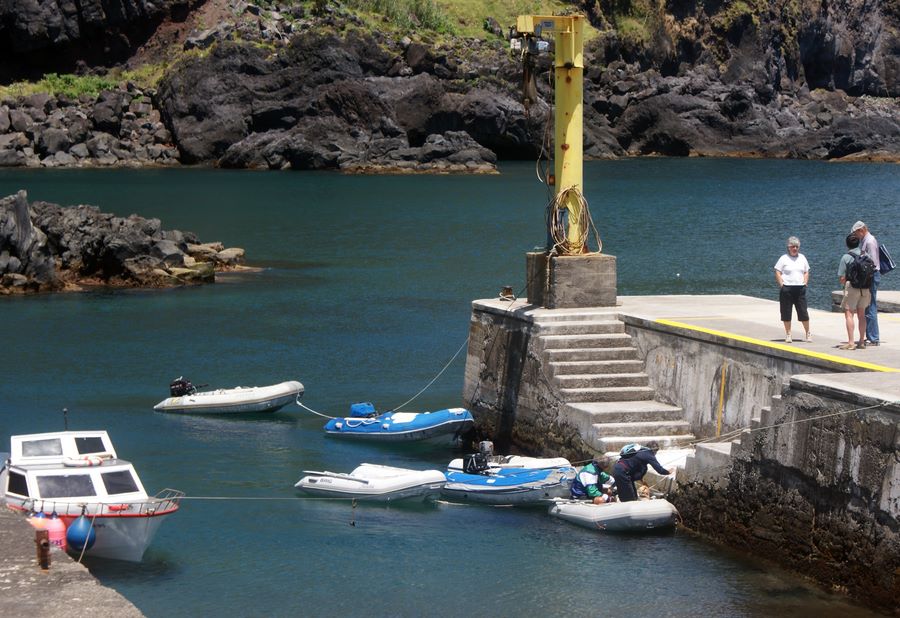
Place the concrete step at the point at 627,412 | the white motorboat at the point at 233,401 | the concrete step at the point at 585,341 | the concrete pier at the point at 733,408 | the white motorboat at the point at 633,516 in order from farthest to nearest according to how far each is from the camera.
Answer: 1. the white motorboat at the point at 233,401
2. the concrete step at the point at 585,341
3. the concrete step at the point at 627,412
4. the white motorboat at the point at 633,516
5. the concrete pier at the point at 733,408

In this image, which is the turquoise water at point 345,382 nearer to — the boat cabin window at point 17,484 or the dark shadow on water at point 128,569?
the dark shadow on water at point 128,569

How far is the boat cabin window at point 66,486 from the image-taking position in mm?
21078

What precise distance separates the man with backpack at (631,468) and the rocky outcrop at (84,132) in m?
120

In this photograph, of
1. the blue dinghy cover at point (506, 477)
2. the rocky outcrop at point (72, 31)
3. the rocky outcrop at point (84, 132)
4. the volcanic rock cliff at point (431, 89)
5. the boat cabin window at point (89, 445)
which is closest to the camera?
the boat cabin window at point (89, 445)

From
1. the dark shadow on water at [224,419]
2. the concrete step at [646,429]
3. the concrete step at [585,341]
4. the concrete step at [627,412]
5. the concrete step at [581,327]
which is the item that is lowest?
the dark shadow on water at [224,419]

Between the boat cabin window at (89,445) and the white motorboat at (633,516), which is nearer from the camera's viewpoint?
the white motorboat at (633,516)

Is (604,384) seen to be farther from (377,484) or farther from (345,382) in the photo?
(345,382)

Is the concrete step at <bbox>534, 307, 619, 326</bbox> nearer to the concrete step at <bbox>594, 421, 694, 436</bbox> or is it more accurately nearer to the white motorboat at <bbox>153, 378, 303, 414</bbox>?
the concrete step at <bbox>594, 421, 694, 436</bbox>

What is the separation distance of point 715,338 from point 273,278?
1428 inches

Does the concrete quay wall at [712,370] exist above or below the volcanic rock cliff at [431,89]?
below

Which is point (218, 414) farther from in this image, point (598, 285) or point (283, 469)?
point (598, 285)

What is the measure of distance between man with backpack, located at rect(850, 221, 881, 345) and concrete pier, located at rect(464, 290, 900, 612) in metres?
0.23

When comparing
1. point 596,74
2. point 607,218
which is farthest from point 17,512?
point 596,74

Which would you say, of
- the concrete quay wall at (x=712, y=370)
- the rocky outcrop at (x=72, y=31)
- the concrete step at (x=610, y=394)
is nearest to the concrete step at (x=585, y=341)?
the concrete quay wall at (x=712, y=370)
